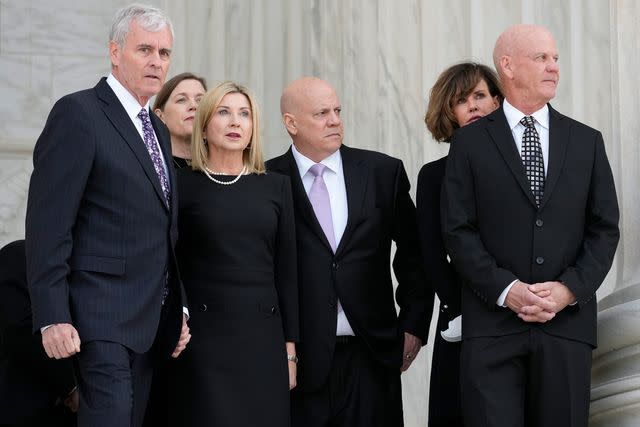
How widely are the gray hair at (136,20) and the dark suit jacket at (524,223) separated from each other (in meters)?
1.24

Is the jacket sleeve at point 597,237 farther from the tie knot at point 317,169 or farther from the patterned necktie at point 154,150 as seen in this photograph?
the patterned necktie at point 154,150

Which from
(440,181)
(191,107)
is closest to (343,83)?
(191,107)

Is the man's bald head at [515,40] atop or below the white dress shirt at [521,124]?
atop

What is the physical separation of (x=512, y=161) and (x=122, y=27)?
154 centimetres

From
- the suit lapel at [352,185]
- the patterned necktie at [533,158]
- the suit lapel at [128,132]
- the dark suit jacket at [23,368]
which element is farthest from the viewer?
the suit lapel at [352,185]

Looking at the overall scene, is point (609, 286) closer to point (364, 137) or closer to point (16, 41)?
point (364, 137)

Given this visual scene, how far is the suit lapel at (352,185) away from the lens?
6203mm

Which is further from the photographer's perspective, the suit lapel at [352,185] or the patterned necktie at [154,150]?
the suit lapel at [352,185]

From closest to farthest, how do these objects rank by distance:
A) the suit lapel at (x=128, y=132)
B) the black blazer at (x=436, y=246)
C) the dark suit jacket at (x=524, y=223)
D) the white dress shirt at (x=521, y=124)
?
the suit lapel at (x=128, y=132) → the dark suit jacket at (x=524, y=223) → the white dress shirt at (x=521, y=124) → the black blazer at (x=436, y=246)

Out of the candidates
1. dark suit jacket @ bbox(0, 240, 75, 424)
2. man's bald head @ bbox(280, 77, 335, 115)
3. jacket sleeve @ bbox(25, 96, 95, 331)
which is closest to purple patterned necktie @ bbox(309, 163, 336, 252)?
man's bald head @ bbox(280, 77, 335, 115)

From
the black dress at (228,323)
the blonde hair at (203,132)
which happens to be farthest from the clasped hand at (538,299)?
the blonde hair at (203,132)

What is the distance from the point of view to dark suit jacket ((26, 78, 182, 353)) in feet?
16.6

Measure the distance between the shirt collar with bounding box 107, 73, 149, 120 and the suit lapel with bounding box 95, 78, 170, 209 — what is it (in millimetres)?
36

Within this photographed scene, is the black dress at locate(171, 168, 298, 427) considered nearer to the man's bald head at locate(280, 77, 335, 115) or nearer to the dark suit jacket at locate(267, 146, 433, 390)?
the dark suit jacket at locate(267, 146, 433, 390)
